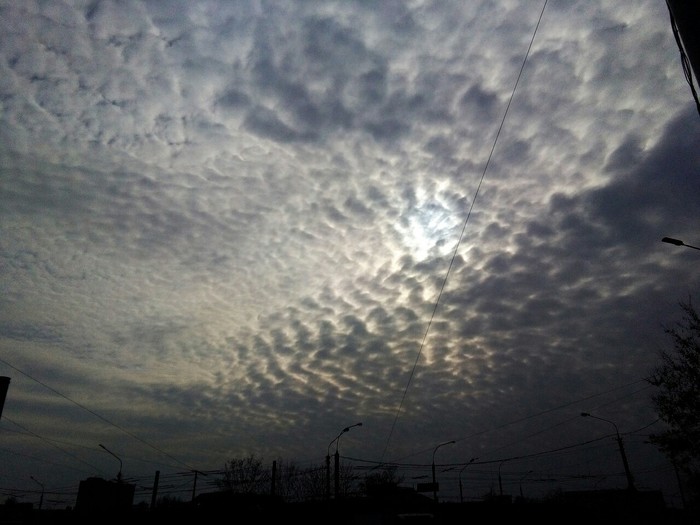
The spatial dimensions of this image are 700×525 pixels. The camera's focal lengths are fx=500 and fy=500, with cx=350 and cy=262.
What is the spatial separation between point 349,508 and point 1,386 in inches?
2164

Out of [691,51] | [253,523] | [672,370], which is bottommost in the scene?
[253,523]

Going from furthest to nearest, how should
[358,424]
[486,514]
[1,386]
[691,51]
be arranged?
[486,514], [358,424], [1,386], [691,51]

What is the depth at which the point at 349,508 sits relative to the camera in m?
62.5

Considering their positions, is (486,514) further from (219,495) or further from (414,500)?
(219,495)

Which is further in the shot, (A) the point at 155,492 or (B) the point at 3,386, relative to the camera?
(A) the point at 155,492

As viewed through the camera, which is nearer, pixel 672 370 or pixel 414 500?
pixel 672 370

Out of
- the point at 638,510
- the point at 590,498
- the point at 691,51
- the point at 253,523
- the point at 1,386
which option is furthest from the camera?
the point at 590,498

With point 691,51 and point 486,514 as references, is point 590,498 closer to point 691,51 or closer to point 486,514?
point 486,514

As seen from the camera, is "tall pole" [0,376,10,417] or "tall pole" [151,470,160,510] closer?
"tall pole" [0,376,10,417]

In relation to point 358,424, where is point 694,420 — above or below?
below

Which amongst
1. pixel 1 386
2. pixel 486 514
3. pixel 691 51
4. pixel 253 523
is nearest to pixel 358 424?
pixel 253 523

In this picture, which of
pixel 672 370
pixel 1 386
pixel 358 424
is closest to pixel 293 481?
pixel 358 424

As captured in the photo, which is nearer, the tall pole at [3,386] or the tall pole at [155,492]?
the tall pole at [3,386]

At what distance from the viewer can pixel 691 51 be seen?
4094mm
